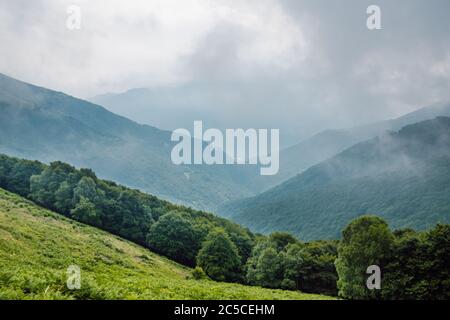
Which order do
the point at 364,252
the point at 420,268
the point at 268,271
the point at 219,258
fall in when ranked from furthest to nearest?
1. the point at 219,258
2. the point at 268,271
3. the point at 364,252
4. the point at 420,268

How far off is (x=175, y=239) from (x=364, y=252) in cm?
4658

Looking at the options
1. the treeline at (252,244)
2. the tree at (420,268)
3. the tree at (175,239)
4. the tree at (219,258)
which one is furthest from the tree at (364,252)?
the tree at (175,239)

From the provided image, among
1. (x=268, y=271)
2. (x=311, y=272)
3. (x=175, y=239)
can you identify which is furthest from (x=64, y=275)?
(x=175, y=239)

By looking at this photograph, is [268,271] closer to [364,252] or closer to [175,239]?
[364,252]

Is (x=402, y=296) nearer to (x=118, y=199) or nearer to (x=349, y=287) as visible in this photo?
(x=349, y=287)

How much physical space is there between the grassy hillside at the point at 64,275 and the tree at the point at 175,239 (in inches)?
811

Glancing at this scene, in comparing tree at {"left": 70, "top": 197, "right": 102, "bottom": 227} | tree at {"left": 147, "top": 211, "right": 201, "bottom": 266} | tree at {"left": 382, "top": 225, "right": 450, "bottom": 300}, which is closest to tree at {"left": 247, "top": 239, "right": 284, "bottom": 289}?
tree at {"left": 147, "top": 211, "right": 201, "bottom": 266}

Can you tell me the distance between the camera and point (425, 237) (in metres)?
51.8

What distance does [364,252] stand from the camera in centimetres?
5047

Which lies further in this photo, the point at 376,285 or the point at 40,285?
the point at 376,285

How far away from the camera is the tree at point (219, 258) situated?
70.9 m

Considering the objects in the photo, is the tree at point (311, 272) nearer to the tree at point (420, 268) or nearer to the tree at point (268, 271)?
the tree at point (268, 271)
